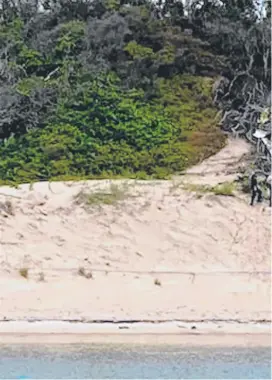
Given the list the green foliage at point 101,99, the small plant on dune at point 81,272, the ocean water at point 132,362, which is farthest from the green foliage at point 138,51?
the ocean water at point 132,362

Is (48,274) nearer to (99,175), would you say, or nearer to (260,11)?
(99,175)

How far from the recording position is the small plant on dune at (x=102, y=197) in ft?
37.6

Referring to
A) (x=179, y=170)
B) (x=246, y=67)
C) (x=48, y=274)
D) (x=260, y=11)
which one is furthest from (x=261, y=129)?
(x=48, y=274)

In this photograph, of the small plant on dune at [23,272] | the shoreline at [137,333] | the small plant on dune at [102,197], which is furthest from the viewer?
the small plant on dune at [102,197]

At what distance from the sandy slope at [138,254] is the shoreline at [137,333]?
18 centimetres

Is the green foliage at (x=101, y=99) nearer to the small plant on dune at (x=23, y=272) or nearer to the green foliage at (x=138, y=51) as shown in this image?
the green foliage at (x=138, y=51)

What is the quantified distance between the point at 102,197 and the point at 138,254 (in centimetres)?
129

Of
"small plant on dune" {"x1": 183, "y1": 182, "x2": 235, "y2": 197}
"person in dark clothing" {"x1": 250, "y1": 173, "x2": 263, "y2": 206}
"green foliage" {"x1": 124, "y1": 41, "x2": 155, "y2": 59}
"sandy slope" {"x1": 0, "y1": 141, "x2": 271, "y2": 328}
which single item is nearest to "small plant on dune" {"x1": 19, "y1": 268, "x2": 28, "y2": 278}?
"sandy slope" {"x1": 0, "y1": 141, "x2": 271, "y2": 328}

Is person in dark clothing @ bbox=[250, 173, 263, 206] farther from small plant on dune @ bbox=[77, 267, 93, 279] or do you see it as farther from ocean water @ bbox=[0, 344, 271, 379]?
ocean water @ bbox=[0, 344, 271, 379]

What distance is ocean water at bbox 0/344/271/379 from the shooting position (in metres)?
7.30

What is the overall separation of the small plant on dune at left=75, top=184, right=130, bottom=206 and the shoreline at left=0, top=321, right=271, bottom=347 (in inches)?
102

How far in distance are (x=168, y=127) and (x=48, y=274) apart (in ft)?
13.2

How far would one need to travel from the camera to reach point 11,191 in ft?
39.8

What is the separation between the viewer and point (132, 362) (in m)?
7.77
